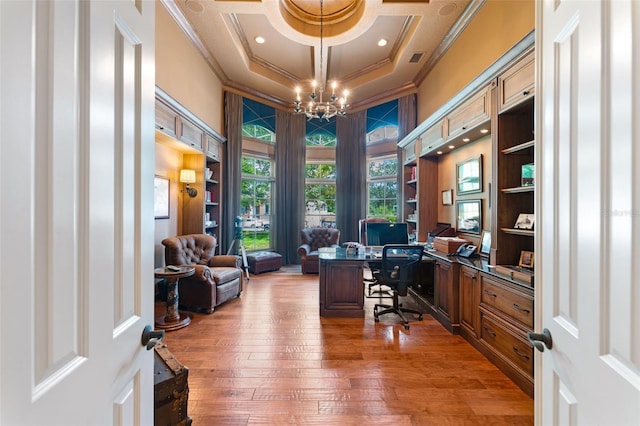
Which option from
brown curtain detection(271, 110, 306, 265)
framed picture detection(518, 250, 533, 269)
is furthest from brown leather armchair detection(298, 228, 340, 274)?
framed picture detection(518, 250, 533, 269)

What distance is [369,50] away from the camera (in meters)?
4.89

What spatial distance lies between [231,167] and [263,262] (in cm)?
219

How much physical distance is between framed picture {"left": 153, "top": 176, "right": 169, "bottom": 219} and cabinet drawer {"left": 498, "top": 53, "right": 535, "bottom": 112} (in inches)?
175

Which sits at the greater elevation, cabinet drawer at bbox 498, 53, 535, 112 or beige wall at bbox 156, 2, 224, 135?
beige wall at bbox 156, 2, 224, 135

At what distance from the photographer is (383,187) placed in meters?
6.56

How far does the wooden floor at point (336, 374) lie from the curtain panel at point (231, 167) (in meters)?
2.29

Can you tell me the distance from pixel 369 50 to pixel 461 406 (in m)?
5.25

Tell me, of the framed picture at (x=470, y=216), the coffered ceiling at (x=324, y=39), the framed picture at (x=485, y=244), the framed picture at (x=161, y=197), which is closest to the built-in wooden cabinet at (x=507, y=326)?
the framed picture at (x=485, y=244)

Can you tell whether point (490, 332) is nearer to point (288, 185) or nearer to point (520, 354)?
point (520, 354)

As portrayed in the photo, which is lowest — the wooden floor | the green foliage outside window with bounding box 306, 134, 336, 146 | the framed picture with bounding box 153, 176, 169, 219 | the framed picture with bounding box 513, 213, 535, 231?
the wooden floor

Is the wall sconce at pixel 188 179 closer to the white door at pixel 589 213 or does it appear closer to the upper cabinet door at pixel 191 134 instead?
the upper cabinet door at pixel 191 134

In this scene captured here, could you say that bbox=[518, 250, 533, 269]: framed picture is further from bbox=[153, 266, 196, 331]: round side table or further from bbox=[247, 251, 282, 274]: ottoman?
bbox=[247, 251, 282, 274]: ottoman

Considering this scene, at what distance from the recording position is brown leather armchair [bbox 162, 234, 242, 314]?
3.71 meters

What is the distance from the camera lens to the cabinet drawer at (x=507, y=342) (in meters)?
2.11
